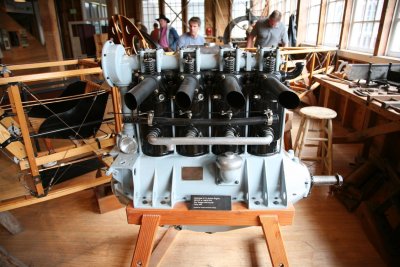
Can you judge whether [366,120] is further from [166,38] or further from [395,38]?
[166,38]

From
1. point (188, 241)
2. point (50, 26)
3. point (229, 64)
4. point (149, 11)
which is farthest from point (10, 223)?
point (149, 11)

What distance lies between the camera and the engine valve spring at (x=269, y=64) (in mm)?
1115

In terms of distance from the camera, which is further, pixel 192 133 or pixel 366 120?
pixel 366 120

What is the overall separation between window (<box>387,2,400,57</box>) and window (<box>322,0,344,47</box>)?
1558 millimetres

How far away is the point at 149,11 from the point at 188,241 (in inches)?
386

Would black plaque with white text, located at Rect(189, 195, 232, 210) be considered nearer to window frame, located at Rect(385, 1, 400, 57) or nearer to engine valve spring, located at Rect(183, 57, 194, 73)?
engine valve spring, located at Rect(183, 57, 194, 73)

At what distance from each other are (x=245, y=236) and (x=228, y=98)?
1300 mm

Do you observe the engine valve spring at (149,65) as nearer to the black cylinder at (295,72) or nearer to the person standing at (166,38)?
the black cylinder at (295,72)

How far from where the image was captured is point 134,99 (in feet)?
3.00

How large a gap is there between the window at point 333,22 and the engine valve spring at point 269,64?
429 centimetres

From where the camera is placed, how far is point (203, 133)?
48.9 inches

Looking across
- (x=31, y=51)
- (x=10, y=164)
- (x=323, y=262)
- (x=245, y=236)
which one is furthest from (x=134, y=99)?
(x=31, y=51)

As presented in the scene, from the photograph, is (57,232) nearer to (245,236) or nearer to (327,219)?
(245,236)

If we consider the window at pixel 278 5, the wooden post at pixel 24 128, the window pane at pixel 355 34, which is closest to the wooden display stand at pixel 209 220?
the wooden post at pixel 24 128
